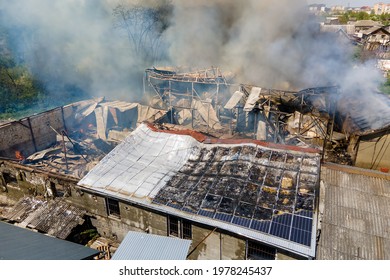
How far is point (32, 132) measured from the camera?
726 inches

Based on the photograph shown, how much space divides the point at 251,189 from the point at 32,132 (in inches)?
607

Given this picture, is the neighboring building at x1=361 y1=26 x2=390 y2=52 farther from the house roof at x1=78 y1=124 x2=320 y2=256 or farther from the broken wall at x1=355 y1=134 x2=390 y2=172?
the house roof at x1=78 y1=124 x2=320 y2=256

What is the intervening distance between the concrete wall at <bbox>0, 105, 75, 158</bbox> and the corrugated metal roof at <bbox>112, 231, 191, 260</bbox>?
538 inches

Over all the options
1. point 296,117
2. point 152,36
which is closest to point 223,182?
point 296,117

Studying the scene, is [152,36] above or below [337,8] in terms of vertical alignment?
below

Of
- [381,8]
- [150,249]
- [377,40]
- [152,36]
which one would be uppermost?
[381,8]

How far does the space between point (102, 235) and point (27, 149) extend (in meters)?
9.68

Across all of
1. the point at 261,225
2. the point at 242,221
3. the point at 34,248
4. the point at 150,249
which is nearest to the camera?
the point at 150,249

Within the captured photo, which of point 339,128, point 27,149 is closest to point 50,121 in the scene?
point 27,149

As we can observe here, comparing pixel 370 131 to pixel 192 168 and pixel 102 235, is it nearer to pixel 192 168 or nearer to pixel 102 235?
pixel 192 168

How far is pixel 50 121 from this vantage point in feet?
64.1

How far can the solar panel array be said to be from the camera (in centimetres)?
835

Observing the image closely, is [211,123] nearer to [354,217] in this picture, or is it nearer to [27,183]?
[27,183]

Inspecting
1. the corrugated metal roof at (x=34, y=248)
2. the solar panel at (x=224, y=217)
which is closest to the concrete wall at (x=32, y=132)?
the corrugated metal roof at (x=34, y=248)
